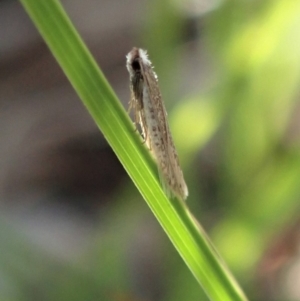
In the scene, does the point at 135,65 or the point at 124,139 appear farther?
the point at 135,65

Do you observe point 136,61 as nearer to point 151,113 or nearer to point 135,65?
point 135,65

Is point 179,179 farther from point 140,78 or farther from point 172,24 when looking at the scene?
point 172,24

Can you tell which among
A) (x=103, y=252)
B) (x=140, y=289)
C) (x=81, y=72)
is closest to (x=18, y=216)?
(x=140, y=289)

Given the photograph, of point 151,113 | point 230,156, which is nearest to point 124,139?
point 151,113

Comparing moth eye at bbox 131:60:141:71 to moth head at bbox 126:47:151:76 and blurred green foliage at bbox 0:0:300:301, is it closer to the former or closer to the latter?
moth head at bbox 126:47:151:76

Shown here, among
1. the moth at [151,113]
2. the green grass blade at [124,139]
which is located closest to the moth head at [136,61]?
the moth at [151,113]

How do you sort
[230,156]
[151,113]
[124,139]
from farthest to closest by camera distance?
[230,156], [151,113], [124,139]
